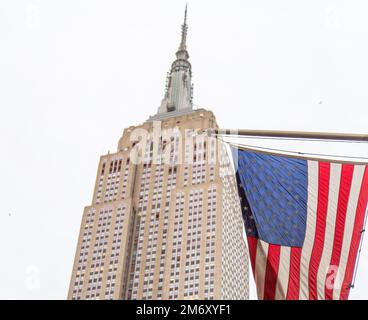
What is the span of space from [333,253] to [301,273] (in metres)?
1.06

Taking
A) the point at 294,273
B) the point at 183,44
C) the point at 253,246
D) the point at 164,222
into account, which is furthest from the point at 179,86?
the point at 294,273

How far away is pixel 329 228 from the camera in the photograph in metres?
17.9

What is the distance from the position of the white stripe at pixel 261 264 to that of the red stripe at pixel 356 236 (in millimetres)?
2230

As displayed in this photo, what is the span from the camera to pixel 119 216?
425 ft

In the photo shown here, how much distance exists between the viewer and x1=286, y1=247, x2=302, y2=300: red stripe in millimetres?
17656

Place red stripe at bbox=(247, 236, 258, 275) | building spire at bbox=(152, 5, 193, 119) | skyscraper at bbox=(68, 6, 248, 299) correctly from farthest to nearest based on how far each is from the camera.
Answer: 1. building spire at bbox=(152, 5, 193, 119)
2. skyscraper at bbox=(68, 6, 248, 299)
3. red stripe at bbox=(247, 236, 258, 275)

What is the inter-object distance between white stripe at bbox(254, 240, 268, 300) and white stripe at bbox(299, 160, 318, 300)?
1.06m

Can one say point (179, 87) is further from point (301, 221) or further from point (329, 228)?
point (329, 228)

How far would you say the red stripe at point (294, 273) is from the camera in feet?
57.9

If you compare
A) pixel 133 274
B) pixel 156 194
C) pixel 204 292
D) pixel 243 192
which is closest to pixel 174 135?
pixel 156 194

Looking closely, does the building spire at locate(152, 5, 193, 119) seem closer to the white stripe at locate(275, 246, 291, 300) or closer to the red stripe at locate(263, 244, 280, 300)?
the red stripe at locate(263, 244, 280, 300)

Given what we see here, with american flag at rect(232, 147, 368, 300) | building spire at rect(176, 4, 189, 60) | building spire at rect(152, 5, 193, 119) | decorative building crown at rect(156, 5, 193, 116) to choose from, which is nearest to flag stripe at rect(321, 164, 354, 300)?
american flag at rect(232, 147, 368, 300)

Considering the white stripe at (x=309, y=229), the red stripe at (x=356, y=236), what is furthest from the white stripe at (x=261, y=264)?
the red stripe at (x=356, y=236)
